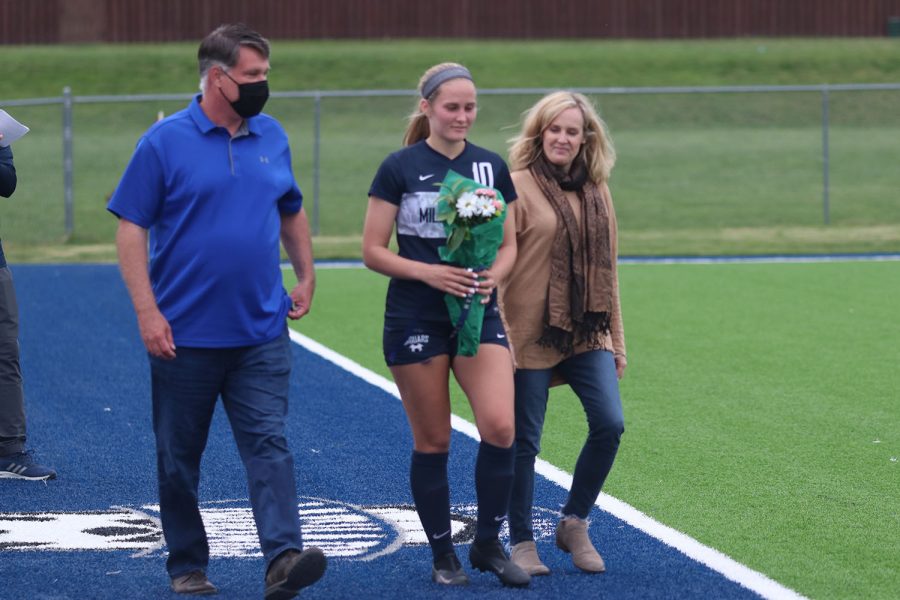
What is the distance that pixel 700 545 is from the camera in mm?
6340

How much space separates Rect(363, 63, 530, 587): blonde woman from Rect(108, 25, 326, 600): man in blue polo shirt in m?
0.40

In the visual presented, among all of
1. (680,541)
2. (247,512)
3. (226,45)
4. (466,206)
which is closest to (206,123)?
(226,45)

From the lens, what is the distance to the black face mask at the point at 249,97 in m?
5.45

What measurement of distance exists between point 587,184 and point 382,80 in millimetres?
37961

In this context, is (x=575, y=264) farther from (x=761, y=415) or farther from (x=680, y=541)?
(x=761, y=415)

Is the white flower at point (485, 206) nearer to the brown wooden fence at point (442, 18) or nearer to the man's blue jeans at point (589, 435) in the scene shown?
the man's blue jeans at point (589, 435)

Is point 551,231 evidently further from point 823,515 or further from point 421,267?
point 823,515

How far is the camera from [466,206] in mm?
5426

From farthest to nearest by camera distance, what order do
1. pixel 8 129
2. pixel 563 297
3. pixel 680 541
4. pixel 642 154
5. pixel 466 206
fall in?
pixel 642 154 < pixel 8 129 < pixel 680 541 < pixel 563 297 < pixel 466 206

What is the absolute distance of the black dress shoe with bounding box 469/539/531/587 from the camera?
575cm

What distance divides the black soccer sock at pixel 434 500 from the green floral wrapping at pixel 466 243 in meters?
0.45

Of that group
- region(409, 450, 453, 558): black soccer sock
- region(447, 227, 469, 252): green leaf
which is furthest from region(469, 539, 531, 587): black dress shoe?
region(447, 227, 469, 252): green leaf

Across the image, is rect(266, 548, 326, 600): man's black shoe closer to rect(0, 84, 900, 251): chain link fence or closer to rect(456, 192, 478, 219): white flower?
rect(456, 192, 478, 219): white flower

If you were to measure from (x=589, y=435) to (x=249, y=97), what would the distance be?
1.86 m
